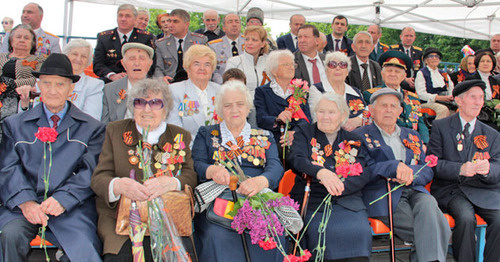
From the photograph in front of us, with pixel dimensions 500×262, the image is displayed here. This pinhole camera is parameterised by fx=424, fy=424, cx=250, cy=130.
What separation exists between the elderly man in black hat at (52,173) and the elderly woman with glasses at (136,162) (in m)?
0.11

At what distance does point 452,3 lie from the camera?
964cm

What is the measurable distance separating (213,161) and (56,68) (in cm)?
128

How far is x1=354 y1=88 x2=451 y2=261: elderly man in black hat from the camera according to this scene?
3098 mm

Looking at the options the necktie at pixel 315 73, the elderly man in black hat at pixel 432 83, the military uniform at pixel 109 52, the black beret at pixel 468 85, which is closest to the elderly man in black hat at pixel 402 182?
the black beret at pixel 468 85

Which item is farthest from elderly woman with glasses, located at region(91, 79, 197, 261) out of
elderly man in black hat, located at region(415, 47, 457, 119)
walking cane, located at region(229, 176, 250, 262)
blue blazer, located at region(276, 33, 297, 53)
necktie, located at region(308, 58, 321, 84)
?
elderly man in black hat, located at region(415, 47, 457, 119)

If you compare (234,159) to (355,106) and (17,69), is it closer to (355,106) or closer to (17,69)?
(355,106)

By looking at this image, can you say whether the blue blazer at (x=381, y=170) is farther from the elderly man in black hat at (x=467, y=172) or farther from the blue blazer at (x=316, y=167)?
the elderly man in black hat at (x=467, y=172)

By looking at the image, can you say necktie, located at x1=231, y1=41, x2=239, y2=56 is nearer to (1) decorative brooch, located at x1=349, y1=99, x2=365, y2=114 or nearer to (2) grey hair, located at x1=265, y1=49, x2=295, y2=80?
(2) grey hair, located at x1=265, y1=49, x2=295, y2=80

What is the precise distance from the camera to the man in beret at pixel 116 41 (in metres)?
5.17

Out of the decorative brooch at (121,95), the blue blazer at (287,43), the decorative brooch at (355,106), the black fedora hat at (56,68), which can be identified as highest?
the blue blazer at (287,43)

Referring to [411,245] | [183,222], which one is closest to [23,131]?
[183,222]

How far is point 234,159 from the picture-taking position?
3.04 meters

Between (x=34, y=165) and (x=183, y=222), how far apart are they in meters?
1.09

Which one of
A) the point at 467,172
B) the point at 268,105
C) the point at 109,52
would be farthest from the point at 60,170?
the point at 467,172
